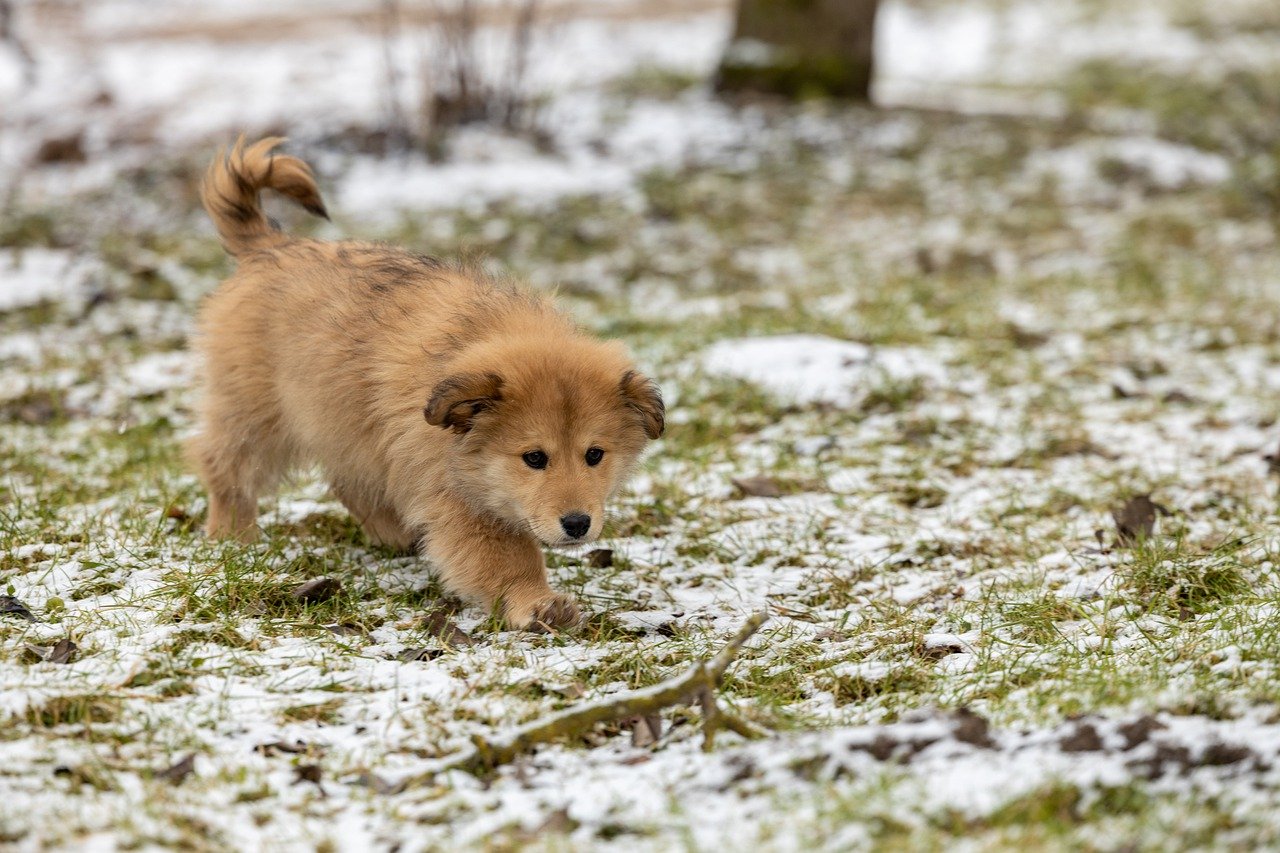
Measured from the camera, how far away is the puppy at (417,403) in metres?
4.07

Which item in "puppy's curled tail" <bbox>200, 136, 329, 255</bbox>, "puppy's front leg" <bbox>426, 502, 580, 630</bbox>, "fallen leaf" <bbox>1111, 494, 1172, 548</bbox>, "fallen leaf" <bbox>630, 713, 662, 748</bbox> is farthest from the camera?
"puppy's curled tail" <bbox>200, 136, 329, 255</bbox>

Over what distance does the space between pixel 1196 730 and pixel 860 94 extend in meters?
10.1

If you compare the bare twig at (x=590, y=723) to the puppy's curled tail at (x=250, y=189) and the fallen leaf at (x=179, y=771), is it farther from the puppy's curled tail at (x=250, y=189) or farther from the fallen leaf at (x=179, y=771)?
the puppy's curled tail at (x=250, y=189)

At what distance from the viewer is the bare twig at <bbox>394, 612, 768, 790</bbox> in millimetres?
3273

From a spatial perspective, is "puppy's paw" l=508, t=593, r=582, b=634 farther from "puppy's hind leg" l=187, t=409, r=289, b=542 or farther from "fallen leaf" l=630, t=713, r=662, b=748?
"puppy's hind leg" l=187, t=409, r=289, b=542

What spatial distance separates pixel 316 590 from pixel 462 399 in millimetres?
862

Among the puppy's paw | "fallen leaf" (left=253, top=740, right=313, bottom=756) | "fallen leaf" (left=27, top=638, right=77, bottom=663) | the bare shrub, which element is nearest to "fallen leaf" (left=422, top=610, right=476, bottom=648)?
the puppy's paw

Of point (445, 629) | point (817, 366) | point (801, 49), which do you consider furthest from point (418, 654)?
point (801, 49)

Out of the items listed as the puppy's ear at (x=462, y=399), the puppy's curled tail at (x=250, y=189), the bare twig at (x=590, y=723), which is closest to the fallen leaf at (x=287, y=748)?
the bare twig at (x=590, y=723)

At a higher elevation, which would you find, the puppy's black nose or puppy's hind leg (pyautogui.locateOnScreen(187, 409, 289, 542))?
the puppy's black nose

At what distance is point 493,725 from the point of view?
3.49 meters

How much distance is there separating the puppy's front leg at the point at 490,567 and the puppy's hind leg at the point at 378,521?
1.76 ft

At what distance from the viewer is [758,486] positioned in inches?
214

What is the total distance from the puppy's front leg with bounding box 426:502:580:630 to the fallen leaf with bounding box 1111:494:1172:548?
199 centimetres
